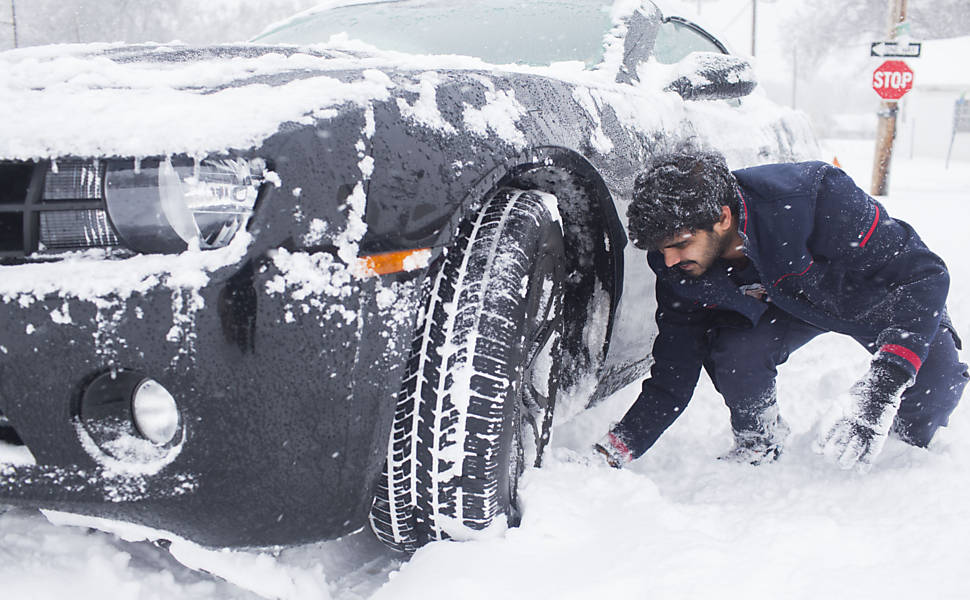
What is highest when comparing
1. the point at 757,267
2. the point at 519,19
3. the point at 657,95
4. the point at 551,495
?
the point at 519,19

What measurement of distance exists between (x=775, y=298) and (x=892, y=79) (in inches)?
395

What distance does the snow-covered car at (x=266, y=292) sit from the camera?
1.10 m

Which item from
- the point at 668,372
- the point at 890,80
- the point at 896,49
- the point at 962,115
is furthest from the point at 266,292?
the point at 962,115

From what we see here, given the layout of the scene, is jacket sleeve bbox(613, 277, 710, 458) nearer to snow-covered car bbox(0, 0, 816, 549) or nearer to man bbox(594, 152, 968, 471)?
man bbox(594, 152, 968, 471)

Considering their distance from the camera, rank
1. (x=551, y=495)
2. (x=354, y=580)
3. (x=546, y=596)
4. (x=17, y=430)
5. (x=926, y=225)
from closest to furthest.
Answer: (x=17, y=430), (x=546, y=596), (x=354, y=580), (x=551, y=495), (x=926, y=225)

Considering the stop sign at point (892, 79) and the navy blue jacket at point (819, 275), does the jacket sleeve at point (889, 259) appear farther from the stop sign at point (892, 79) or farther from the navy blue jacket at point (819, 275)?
the stop sign at point (892, 79)

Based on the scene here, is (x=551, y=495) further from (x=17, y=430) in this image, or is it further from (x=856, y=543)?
(x=17, y=430)

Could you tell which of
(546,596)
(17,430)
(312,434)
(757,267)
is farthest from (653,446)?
(17,430)

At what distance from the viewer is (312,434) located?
1.19m

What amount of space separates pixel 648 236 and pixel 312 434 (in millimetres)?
905

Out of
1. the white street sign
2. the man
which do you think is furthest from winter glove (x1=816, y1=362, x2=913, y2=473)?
the white street sign

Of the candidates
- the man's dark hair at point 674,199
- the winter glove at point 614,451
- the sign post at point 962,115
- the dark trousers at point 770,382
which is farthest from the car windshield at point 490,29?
the sign post at point 962,115

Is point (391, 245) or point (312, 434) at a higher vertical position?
point (391, 245)

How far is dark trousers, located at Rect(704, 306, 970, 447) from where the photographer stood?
205 cm
